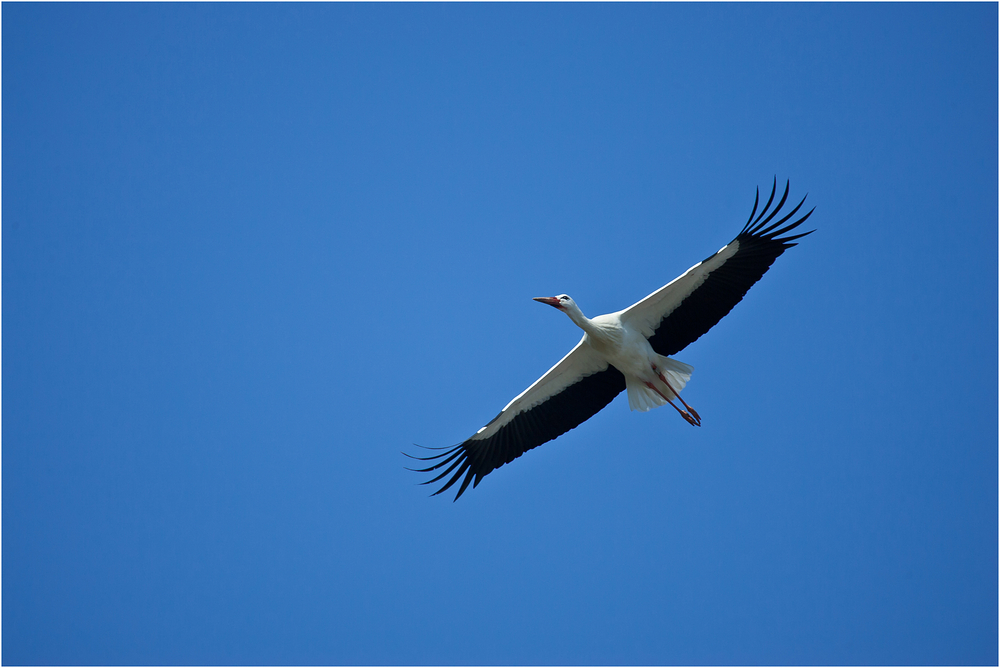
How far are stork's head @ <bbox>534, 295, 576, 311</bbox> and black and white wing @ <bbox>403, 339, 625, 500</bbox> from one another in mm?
844

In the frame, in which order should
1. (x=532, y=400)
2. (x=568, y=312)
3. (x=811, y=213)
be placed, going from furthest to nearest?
(x=532, y=400)
(x=568, y=312)
(x=811, y=213)

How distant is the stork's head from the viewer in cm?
891

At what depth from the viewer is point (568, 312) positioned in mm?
8914

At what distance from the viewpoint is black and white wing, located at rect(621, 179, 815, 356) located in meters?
8.47

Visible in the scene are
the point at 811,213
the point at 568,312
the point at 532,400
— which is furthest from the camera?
the point at 532,400

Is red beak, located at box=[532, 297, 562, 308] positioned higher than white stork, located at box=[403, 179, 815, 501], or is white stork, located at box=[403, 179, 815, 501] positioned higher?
red beak, located at box=[532, 297, 562, 308]

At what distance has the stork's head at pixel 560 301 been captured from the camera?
891 centimetres

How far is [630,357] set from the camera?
8883 millimetres

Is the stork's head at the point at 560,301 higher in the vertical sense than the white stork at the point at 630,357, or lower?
higher

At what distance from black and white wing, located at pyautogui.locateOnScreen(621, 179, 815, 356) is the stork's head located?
1.78 feet

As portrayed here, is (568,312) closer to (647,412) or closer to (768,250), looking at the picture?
(647,412)

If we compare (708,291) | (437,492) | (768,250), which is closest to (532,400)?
(437,492)

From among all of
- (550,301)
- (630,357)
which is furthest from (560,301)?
(630,357)

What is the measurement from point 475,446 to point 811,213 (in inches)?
161
